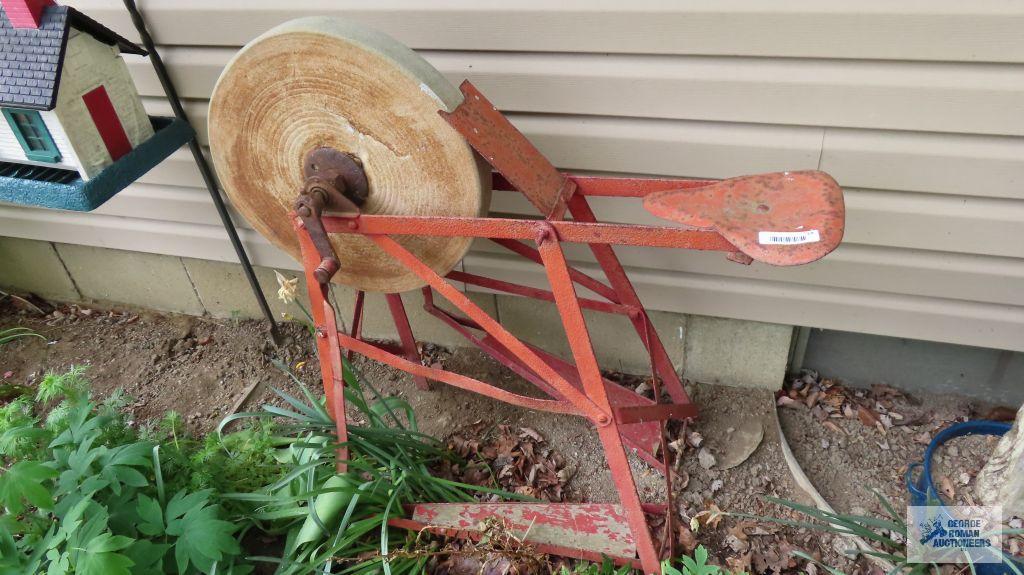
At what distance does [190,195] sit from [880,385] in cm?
293

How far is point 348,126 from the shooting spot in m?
1.81

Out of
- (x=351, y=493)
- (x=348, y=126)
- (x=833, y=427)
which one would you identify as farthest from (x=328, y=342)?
(x=833, y=427)

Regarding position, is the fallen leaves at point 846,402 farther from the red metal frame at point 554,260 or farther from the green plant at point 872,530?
the red metal frame at point 554,260

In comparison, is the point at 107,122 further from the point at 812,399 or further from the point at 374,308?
the point at 812,399

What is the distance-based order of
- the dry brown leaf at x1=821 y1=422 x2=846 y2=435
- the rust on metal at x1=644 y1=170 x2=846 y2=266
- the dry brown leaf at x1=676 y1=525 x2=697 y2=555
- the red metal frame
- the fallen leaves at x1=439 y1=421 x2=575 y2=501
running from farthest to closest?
the dry brown leaf at x1=821 y1=422 x2=846 y2=435 → the fallen leaves at x1=439 y1=421 x2=575 y2=501 → the dry brown leaf at x1=676 y1=525 x2=697 y2=555 → the red metal frame → the rust on metal at x1=644 y1=170 x2=846 y2=266

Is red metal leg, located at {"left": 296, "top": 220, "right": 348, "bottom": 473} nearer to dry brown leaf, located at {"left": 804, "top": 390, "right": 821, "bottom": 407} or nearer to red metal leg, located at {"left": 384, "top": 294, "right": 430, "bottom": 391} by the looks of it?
red metal leg, located at {"left": 384, "top": 294, "right": 430, "bottom": 391}

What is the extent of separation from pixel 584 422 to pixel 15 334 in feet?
9.28

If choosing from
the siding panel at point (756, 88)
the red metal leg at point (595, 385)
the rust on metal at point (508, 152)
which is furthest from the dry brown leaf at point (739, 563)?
the siding panel at point (756, 88)

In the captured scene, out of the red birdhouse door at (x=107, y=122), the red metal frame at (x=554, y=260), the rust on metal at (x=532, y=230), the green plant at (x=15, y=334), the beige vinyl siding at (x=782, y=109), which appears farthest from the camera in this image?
the green plant at (x=15, y=334)

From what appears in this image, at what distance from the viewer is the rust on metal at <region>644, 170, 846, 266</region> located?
4.78 feet

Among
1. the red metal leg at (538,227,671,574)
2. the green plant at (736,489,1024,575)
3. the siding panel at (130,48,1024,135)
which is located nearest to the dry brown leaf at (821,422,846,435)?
the green plant at (736,489,1024,575)

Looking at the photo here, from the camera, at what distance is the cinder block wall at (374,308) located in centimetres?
269

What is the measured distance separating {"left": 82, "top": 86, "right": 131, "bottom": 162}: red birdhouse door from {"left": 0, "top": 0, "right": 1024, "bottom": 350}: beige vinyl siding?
0.38 metres

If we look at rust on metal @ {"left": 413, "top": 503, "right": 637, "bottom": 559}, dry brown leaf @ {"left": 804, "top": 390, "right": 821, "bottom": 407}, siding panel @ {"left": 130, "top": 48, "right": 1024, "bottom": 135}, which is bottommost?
dry brown leaf @ {"left": 804, "top": 390, "right": 821, "bottom": 407}
